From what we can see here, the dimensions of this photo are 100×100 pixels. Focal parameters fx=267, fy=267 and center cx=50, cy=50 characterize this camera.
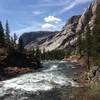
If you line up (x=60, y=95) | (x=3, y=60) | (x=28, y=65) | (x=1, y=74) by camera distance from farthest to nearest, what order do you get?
(x=28, y=65) → (x=3, y=60) → (x=1, y=74) → (x=60, y=95)

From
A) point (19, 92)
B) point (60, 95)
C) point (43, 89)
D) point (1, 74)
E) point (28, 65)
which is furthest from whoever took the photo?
point (28, 65)

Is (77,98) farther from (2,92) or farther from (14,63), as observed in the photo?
(14,63)

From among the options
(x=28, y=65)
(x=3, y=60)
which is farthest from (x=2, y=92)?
(x=28, y=65)

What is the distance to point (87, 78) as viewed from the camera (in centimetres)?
5109

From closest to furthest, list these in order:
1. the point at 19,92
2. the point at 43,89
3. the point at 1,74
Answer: the point at 19,92 → the point at 43,89 → the point at 1,74

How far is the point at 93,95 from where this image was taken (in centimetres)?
2655

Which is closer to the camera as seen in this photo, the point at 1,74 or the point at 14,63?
the point at 1,74

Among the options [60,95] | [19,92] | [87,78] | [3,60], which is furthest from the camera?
[3,60]

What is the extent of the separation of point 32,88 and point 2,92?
17.1 ft

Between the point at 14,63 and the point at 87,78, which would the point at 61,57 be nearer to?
the point at 14,63

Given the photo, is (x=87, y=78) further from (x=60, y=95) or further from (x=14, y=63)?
(x=14, y=63)

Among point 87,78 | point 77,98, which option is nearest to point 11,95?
point 77,98

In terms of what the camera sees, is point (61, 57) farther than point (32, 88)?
Yes

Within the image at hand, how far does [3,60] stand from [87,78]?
33.3 metres
